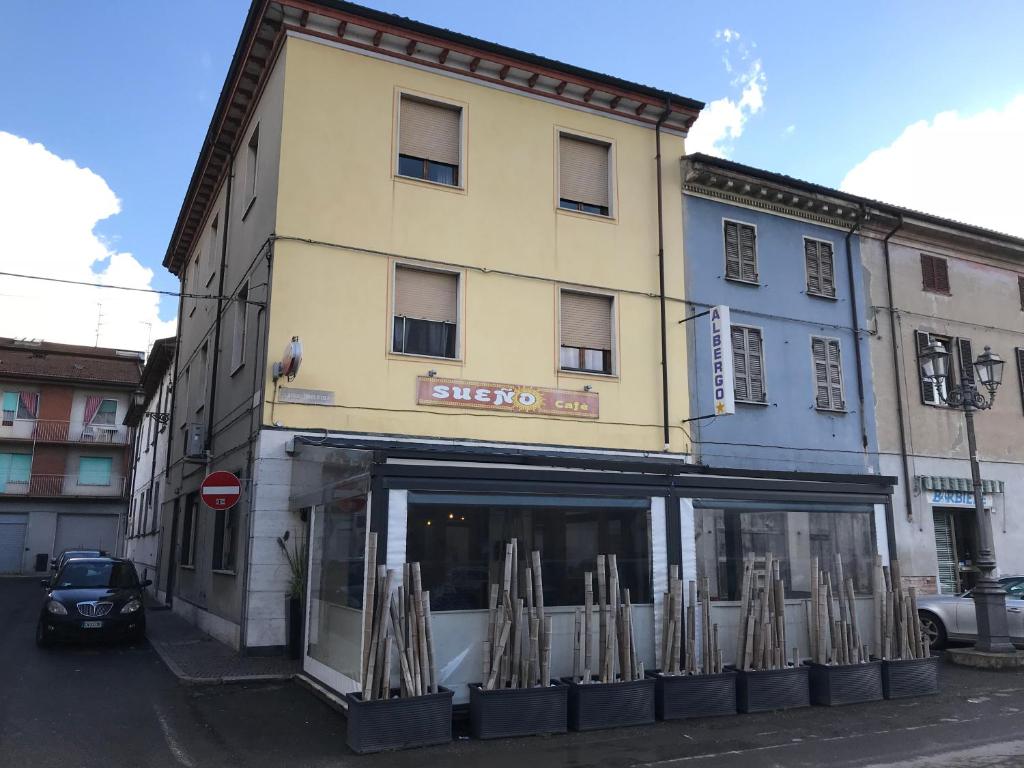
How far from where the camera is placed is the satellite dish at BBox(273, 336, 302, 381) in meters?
12.0

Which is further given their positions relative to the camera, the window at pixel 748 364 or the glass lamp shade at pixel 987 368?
the window at pixel 748 364

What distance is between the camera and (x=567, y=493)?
971cm

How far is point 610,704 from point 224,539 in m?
8.92

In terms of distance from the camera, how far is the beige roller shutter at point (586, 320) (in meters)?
15.1

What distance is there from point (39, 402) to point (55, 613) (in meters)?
32.7

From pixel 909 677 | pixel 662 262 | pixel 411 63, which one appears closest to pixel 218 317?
pixel 411 63

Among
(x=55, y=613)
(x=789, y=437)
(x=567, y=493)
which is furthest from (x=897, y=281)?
(x=55, y=613)

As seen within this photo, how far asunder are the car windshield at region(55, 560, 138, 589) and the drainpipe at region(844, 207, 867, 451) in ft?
48.8

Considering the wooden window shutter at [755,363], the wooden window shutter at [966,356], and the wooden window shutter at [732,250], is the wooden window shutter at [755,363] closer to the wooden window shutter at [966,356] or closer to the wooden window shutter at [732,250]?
the wooden window shutter at [732,250]

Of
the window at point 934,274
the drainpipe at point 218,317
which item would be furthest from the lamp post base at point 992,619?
the drainpipe at point 218,317

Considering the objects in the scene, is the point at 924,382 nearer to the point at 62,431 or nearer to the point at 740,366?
the point at 740,366

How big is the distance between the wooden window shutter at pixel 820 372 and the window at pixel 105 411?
37.9 metres

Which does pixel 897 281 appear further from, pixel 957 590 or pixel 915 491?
pixel 957 590

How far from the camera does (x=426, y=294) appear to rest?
14.0 metres
